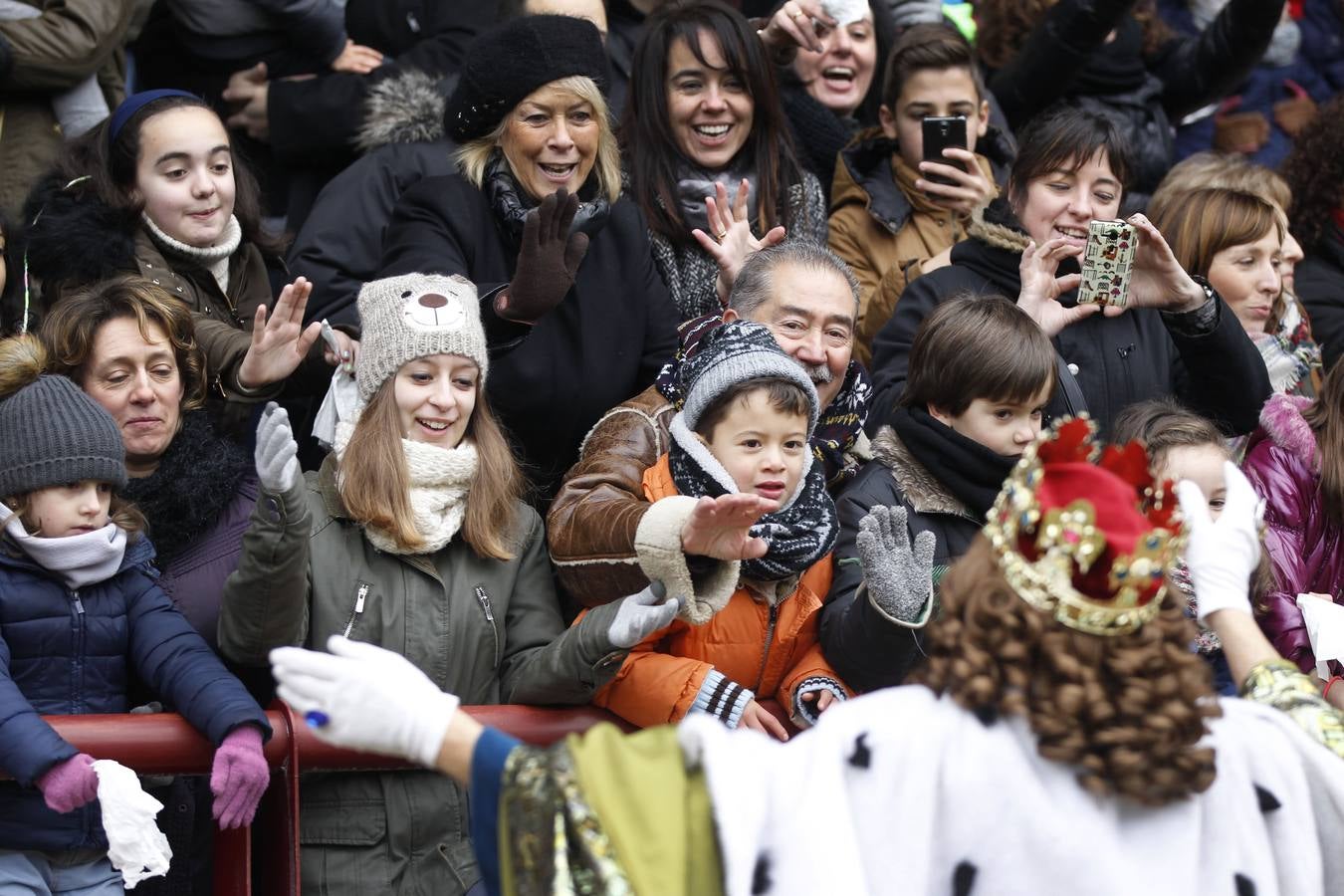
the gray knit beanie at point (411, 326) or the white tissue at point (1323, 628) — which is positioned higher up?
the gray knit beanie at point (411, 326)

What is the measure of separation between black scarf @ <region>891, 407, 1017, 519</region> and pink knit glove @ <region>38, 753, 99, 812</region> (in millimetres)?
2195

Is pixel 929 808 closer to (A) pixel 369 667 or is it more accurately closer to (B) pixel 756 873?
(B) pixel 756 873

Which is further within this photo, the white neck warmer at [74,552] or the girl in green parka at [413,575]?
the girl in green parka at [413,575]

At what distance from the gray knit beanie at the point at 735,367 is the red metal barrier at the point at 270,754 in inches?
31.5

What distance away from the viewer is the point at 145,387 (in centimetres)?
461

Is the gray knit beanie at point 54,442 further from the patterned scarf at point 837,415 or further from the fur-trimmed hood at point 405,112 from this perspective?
the fur-trimmed hood at point 405,112

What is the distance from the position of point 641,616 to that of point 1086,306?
6.90 ft

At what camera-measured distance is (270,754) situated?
3.90 m

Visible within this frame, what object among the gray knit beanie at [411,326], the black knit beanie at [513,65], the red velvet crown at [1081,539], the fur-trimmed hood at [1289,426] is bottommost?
the fur-trimmed hood at [1289,426]

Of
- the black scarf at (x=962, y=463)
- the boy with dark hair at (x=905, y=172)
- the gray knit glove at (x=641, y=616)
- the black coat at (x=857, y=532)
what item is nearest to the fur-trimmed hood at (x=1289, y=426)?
the black scarf at (x=962, y=463)

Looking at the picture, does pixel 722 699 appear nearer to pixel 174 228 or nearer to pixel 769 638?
pixel 769 638

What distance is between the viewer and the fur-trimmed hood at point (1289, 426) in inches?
205

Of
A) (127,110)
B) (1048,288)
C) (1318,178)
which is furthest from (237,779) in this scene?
(1318,178)

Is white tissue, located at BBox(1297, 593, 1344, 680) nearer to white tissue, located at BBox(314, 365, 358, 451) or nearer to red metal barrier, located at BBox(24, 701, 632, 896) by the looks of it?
red metal barrier, located at BBox(24, 701, 632, 896)
